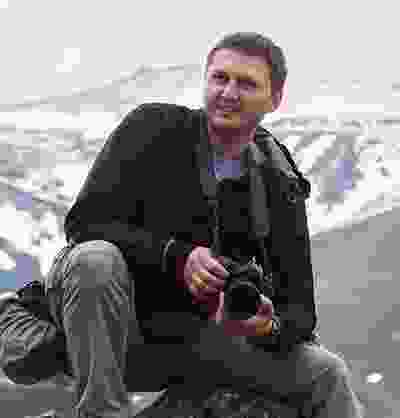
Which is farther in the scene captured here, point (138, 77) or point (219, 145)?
point (138, 77)

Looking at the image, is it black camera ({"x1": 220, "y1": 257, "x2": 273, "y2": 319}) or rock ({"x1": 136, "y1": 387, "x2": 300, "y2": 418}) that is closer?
black camera ({"x1": 220, "y1": 257, "x2": 273, "y2": 319})

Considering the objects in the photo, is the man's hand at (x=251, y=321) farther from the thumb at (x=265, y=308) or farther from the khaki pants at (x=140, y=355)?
the khaki pants at (x=140, y=355)

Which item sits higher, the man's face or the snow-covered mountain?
the man's face

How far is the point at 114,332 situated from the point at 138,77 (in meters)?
5.87

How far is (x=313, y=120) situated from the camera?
736 cm

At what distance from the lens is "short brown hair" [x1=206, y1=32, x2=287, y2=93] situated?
1507mm

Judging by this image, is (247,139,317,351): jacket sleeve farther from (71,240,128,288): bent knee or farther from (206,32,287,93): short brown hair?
(71,240,128,288): bent knee

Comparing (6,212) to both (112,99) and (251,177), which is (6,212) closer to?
(112,99)

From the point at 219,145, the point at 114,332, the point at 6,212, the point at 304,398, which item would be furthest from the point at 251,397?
the point at 6,212

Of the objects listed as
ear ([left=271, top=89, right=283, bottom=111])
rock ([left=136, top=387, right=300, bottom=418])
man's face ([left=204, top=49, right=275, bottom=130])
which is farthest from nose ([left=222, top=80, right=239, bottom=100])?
rock ([left=136, top=387, right=300, bottom=418])

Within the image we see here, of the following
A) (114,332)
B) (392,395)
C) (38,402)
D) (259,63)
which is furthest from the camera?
(392,395)

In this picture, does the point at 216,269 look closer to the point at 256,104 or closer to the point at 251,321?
the point at 251,321

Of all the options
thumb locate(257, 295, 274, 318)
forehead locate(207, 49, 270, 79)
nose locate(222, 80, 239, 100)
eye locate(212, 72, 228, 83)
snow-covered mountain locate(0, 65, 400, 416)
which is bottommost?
snow-covered mountain locate(0, 65, 400, 416)

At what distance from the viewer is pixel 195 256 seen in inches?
53.8
